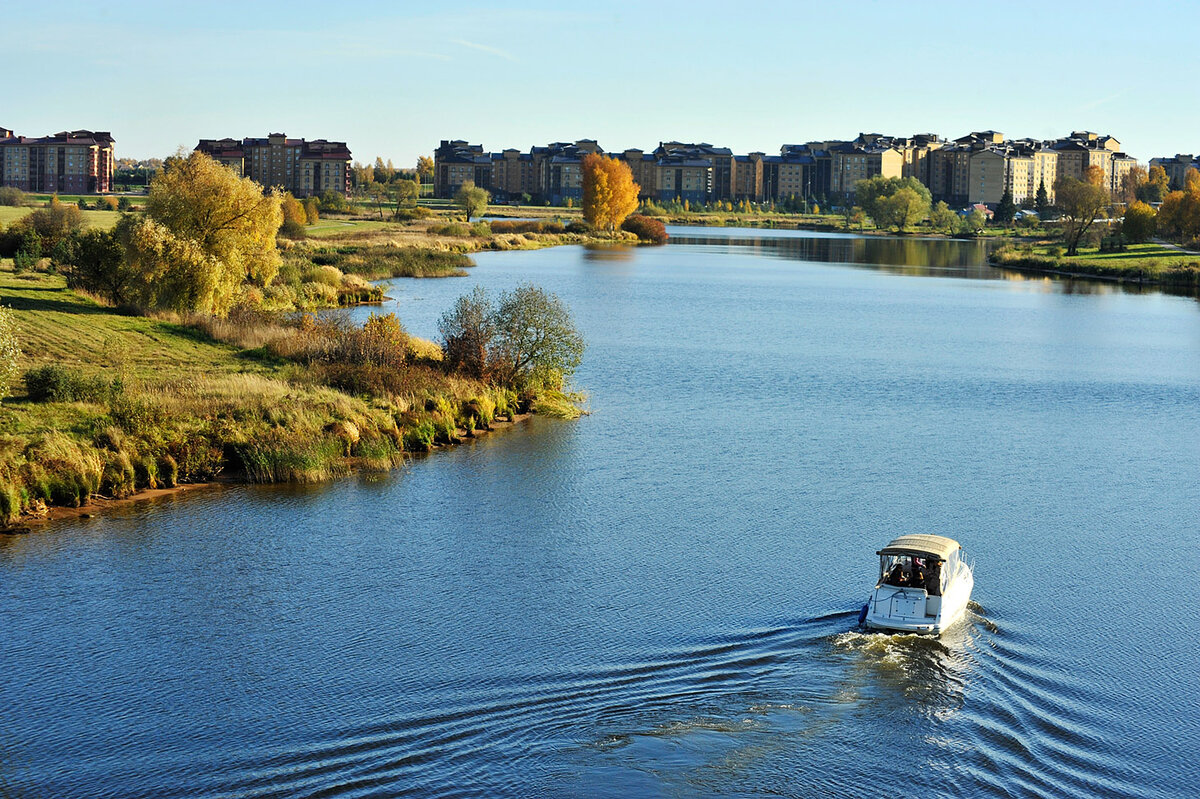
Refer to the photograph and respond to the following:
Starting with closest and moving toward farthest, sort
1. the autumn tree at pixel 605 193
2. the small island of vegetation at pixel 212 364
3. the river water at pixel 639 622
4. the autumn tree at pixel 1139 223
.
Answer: the river water at pixel 639 622 < the small island of vegetation at pixel 212 364 < the autumn tree at pixel 1139 223 < the autumn tree at pixel 605 193

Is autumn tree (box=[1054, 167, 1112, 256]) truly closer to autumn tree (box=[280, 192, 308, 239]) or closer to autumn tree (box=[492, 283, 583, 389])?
autumn tree (box=[280, 192, 308, 239])

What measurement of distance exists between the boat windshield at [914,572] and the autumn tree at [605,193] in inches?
4808

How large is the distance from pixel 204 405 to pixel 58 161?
603 ft

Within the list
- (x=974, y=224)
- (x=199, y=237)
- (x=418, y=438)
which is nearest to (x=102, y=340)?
(x=199, y=237)

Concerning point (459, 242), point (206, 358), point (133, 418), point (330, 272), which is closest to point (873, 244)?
point (459, 242)

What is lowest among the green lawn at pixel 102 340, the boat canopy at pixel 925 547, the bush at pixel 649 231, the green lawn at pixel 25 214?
the boat canopy at pixel 925 547

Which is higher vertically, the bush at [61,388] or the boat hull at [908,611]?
the bush at [61,388]

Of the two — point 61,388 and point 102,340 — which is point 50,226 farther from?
point 61,388

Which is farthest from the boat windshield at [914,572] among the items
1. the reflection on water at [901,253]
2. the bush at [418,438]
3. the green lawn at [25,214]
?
the reflection on water at [901,253]

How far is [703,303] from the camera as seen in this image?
2876 inches

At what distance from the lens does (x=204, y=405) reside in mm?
31219

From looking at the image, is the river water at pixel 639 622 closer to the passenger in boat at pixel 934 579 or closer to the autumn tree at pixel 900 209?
the passenger in boat at pixel 934 579

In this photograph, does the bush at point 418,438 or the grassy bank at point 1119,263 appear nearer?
the bush at point 418,438

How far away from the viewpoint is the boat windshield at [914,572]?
69.6ft
